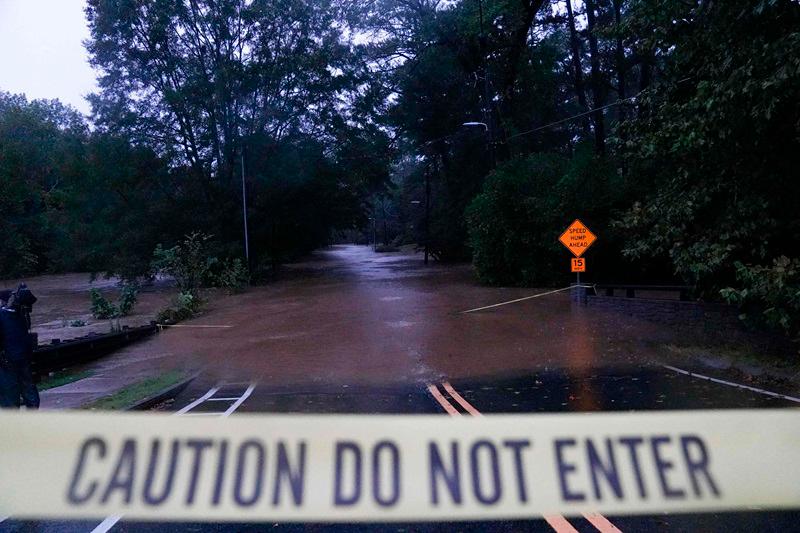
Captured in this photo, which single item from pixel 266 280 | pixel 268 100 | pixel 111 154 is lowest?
pixel 266 280

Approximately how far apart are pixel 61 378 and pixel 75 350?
166 cm

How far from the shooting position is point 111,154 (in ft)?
114

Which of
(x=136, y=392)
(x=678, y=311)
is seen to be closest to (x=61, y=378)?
(x=136, y=392)

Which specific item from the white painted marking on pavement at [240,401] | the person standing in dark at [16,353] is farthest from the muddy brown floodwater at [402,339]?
the person standing in dark at [16,353]

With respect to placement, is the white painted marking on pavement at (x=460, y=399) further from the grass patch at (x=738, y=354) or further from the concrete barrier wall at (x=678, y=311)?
the concrete barrier wall at (x=678, y=311)

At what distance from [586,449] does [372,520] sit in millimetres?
1502

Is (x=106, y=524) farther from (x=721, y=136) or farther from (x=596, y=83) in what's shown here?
(x=596, y=83)

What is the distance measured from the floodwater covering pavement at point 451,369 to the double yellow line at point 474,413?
0.03 metres

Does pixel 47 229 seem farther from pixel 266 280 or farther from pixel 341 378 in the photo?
pixel 341 378

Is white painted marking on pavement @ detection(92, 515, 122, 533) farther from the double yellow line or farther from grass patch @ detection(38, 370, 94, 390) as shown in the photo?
grass patch @ detection(38, 370, 94, 390)

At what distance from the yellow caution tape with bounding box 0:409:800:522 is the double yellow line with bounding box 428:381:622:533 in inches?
2.3

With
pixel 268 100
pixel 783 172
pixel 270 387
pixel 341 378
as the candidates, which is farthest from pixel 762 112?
pixel 268 100

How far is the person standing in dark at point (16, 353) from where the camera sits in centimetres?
659

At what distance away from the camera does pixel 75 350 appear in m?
12.5
